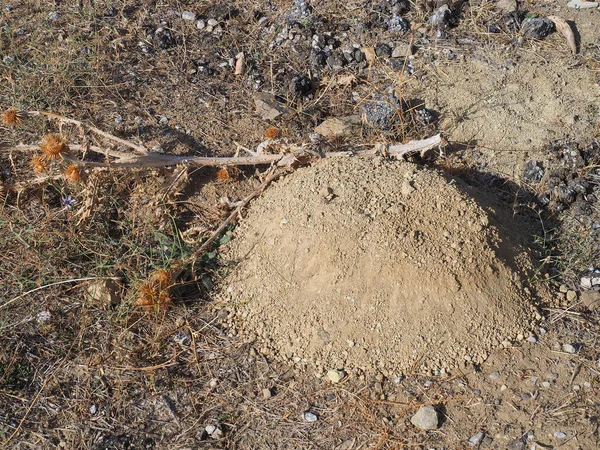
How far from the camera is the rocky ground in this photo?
9.96ft

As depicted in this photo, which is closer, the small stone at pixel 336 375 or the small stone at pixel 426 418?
the small stone at pixel 426 418

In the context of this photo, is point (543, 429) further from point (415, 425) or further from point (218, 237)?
point (218, 237)

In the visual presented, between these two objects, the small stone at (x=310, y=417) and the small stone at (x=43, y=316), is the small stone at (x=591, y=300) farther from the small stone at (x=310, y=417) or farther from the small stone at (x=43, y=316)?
the small stone at (x=43, y=316)

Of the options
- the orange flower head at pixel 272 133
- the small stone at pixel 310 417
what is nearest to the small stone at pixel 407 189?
the orange flower head at pixel 272 133

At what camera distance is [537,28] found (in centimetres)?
461

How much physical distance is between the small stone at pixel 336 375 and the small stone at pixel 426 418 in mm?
374

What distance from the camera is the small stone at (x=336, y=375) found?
3129 millimetres

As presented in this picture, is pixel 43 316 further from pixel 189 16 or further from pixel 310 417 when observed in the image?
pixel 189 16

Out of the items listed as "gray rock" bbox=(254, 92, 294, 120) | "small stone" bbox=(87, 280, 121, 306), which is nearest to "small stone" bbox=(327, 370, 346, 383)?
"small stone" bbox=(87, 280, 121, 306)

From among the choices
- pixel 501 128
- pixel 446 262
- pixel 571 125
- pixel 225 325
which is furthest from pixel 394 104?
pixel 225 325

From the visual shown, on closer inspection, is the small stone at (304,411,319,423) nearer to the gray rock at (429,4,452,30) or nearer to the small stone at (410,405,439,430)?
the small stone at (410,405,439,430)

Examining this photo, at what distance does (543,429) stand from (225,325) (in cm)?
158

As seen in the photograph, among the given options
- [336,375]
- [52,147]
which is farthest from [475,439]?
[52,147]

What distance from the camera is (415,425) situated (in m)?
2.95
